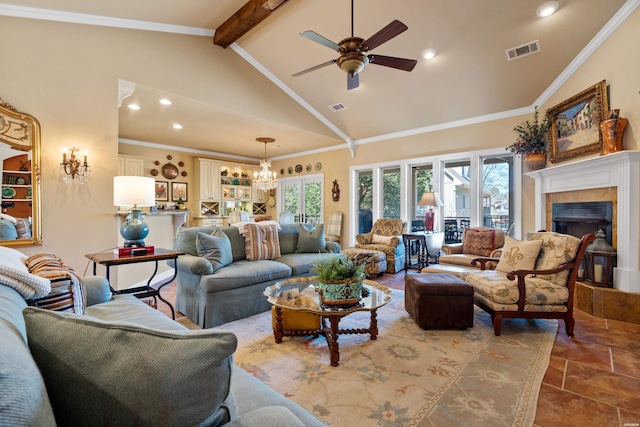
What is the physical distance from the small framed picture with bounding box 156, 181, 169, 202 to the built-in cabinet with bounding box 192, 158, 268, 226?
2.24 ft

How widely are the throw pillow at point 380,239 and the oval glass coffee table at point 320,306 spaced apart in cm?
271

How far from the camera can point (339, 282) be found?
2.38 meters

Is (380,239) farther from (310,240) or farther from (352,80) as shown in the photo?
(352,80)

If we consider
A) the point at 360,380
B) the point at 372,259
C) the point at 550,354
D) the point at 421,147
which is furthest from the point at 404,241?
the point at 360,380

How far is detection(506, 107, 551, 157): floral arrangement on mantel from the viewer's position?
4.41m

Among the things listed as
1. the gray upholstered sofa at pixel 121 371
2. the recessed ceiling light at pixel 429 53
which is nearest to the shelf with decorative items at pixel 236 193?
the recessed ceiling light at pixel 429 53

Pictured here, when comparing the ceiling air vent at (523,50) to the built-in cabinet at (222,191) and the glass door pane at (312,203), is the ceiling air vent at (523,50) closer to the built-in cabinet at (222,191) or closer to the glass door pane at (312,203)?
the glass door pane at (312,203)

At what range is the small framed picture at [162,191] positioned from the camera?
6906mm

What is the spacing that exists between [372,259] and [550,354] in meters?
2.82

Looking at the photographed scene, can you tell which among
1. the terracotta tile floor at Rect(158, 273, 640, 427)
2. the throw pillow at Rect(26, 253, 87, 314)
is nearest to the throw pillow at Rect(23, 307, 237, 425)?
the throw pillow at Rect(26, 253, 87, 314)

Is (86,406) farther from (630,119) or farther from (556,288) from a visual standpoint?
(630,119)

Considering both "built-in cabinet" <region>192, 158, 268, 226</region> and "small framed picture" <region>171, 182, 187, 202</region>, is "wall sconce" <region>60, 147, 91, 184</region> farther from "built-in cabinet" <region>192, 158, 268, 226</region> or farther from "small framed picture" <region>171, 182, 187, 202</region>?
"built-in cabinet" <region>192, 158, 268, 226</region>

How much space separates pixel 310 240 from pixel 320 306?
2.15 m

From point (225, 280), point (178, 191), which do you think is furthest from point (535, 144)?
point (178, 191)
